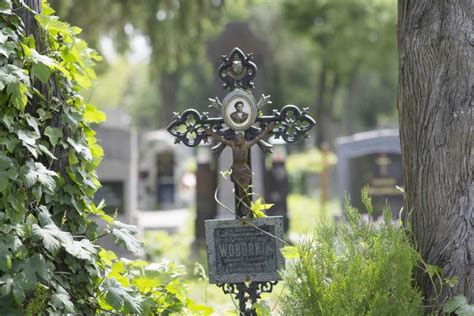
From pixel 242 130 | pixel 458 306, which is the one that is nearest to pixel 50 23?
pixel 242 130

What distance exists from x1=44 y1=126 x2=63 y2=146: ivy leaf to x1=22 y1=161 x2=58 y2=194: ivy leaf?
0.14 metres

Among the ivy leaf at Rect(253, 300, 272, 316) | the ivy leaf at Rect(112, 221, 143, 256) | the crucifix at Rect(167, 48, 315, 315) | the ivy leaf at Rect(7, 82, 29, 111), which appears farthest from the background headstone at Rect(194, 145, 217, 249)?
the ivy leaf at Rect(7, 82, 29, 111)

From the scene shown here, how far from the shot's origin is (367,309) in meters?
3.83

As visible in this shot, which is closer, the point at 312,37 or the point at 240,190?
the point at 240,190

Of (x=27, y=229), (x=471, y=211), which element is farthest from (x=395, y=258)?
(x=27, y=229)

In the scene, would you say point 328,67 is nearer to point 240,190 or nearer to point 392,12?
point 392,12

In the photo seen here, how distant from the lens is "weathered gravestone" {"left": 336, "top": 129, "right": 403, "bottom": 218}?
1434cm

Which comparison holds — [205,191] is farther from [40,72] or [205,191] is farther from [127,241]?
[40,72]

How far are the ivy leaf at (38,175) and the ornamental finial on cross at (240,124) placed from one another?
2.67ft

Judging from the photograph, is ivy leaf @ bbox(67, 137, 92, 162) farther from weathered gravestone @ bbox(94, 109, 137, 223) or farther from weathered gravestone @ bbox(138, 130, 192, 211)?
weathered gravestone @ bbox(138, 130, 192, 211)

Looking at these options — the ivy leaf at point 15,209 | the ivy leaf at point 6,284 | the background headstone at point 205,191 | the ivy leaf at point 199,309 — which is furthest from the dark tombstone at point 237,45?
the ivy leaf at point 6,284

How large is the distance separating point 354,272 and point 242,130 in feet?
3.68

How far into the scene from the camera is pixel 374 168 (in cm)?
1465

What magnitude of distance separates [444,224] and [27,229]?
2.00 metres
